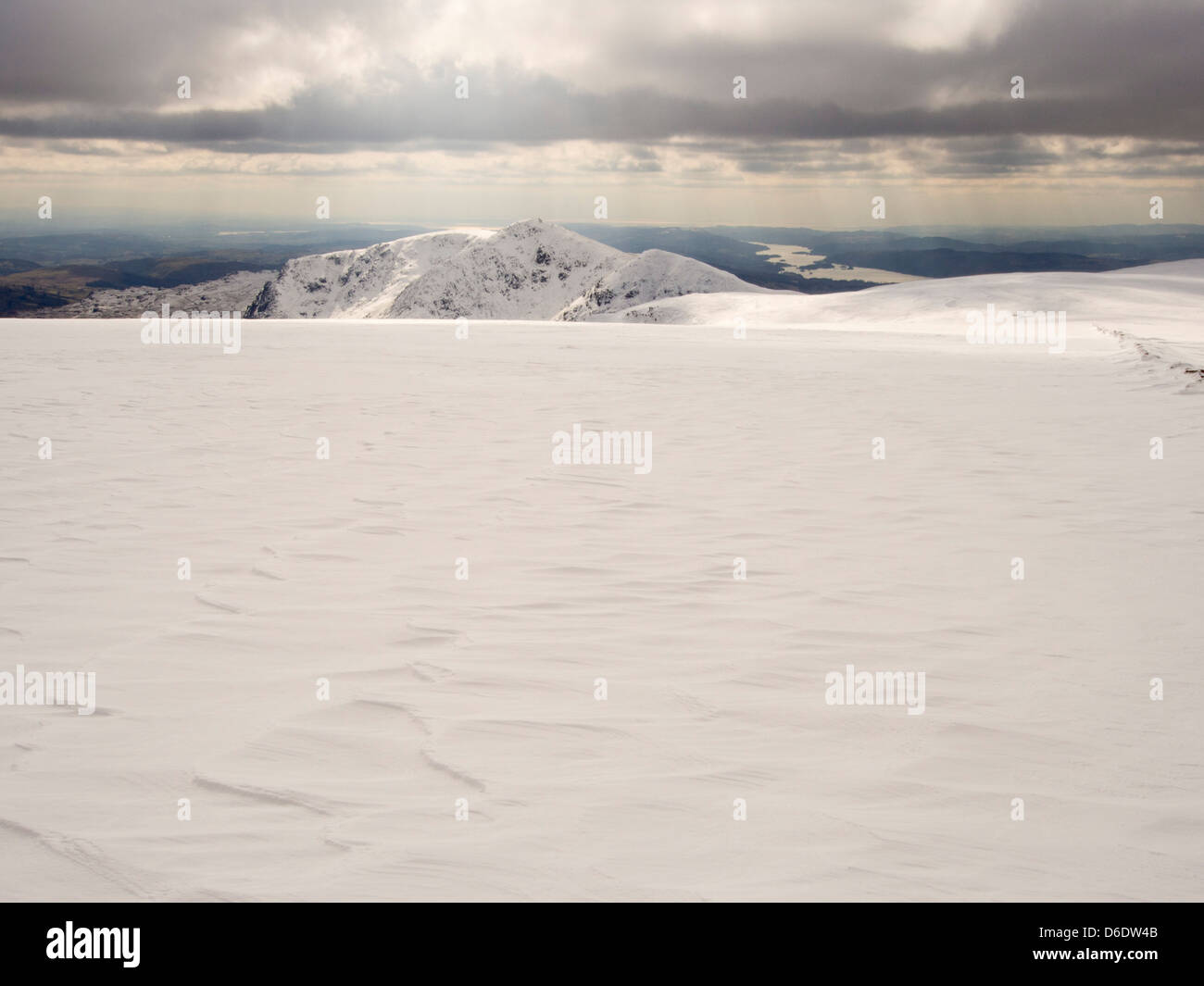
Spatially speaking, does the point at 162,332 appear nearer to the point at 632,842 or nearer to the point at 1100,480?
the point at 1100,480

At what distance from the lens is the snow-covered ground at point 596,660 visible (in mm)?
3010

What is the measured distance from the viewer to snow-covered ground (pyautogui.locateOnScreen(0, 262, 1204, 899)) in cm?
301

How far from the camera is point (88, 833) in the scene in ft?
9.97

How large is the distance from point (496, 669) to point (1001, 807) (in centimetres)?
219

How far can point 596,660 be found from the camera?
4637mm
